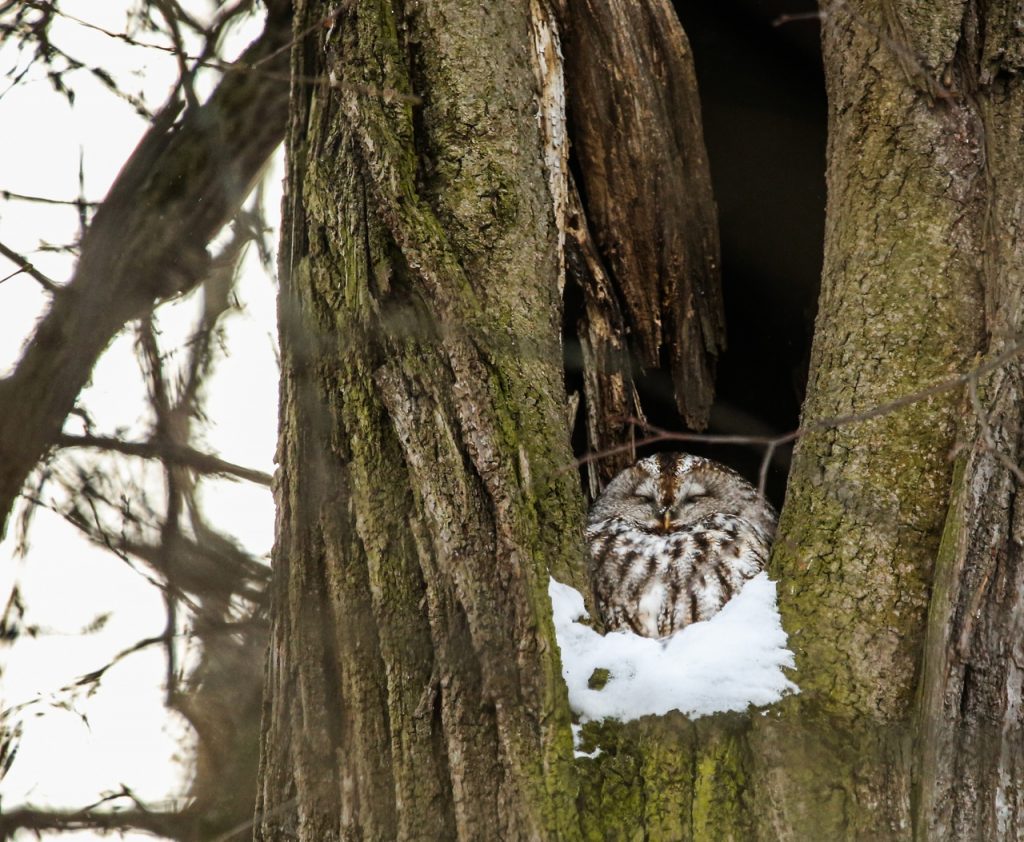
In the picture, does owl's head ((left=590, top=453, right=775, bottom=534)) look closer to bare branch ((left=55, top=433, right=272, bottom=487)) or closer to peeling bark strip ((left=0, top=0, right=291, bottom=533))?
bare branch ((left=55, top=433, right=272, bottom=487))

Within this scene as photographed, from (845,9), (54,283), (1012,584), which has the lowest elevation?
(1012,584)

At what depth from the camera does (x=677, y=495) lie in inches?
151

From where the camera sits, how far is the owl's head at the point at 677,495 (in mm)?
3744

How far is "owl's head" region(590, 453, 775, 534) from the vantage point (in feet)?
12.3

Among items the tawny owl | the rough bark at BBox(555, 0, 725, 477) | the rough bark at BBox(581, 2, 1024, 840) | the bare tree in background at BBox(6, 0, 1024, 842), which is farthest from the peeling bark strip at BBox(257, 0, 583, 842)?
the rough bark at BBox(555, 0, 725, 477)

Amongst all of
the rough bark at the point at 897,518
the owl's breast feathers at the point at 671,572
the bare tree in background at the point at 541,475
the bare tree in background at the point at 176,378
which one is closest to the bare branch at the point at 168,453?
the bare tree in background at the point at 176,378

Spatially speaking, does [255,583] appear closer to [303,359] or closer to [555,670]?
[303,359]

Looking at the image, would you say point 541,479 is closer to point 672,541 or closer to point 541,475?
point 541,475

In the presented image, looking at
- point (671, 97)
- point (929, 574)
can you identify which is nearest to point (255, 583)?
point (671, 97)

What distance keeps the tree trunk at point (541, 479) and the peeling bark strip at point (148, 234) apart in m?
0.85

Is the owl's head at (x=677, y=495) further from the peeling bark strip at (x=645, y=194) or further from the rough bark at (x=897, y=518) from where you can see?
the rough bark at (x=897, y=518)

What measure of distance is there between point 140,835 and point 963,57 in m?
3.24

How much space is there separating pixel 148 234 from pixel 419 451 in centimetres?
164

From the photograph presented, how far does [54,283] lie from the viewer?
3.30m
